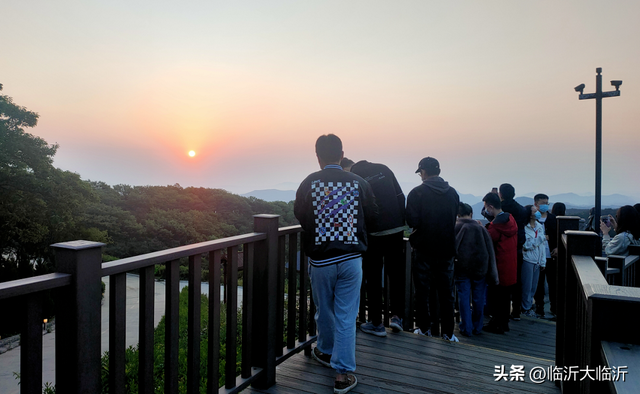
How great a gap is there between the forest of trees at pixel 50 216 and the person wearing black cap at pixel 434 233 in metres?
9.14

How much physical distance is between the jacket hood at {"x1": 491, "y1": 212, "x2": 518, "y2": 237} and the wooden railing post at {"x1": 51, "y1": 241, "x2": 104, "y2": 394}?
450 centimetres

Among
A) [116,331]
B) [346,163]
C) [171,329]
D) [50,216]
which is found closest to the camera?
[116,331]

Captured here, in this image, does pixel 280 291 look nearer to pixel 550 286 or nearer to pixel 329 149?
pixel 329 149

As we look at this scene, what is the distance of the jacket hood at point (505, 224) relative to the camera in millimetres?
4668

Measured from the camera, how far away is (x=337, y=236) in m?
2.42

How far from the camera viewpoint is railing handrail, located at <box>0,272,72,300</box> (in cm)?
115

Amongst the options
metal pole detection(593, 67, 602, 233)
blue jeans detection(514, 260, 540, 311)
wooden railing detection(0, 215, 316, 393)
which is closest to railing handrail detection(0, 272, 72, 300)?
wooden railing detection(0, 215, 316, 393)

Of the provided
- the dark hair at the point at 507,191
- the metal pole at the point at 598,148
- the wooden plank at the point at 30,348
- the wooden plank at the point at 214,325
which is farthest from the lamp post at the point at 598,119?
the wooden plank at the point at 30,348

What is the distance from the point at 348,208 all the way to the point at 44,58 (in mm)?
26338

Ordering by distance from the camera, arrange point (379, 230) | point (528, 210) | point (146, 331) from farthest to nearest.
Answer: point (528, 210) < point (379, 230) < point (146, 331)

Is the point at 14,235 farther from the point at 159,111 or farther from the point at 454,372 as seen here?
the point at 454,372

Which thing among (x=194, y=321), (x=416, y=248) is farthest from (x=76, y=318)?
(x=416, y=248)

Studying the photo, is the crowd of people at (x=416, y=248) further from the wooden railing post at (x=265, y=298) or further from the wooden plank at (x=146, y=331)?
the wooden plank at (x=146, y=331)

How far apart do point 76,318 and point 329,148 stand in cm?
176
